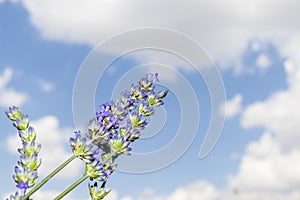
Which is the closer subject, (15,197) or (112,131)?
(15,197)

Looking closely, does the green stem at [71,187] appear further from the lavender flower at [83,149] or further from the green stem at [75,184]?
the lavender flower at [83,149]

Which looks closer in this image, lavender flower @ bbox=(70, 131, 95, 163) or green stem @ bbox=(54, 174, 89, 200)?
green stem @ bbox=(54, 174, 89, 200)

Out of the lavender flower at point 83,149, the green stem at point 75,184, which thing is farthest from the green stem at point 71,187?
the lavender flower at point 83,149

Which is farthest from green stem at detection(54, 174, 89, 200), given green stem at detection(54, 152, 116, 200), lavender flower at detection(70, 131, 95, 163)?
lavender flower at detection(70, 131, 95, 163)

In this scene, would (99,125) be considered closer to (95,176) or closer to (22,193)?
(95,176)

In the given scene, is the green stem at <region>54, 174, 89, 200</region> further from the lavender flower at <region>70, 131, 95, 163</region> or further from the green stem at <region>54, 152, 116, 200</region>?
the lavender flower at <region>70, 131, 95, 163</region>

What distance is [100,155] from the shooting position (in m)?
1.95

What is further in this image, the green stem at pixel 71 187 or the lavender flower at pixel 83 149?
the lavender flower at pixel 83 149

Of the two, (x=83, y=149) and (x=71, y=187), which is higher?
(x=83, y=149)

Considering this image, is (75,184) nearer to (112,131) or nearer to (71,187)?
(71,187)

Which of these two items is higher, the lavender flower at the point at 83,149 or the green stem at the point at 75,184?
the lavender flower at the point at 83,149

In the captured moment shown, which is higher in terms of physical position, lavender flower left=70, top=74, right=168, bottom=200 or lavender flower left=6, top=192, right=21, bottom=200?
lavender flower left=70, top=74, right=168, bottom=200

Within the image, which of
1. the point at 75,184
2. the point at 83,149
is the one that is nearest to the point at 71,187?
the point at 75,184

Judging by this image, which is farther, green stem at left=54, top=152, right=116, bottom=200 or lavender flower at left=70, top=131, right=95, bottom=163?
lavender flower at left=70, top=131, right=95, bottom=163
